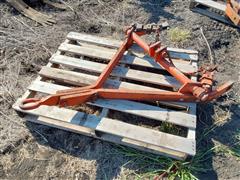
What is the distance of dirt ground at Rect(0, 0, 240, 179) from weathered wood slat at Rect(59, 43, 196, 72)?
345 mm

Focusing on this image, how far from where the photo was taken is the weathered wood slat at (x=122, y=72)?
3.07 meters

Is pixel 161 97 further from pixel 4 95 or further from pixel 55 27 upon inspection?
pixel 55 27

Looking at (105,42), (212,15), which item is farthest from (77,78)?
(212,15)

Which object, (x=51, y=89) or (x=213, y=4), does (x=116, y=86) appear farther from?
(x=213, y=4)

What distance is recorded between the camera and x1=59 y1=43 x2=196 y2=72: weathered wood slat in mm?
3236

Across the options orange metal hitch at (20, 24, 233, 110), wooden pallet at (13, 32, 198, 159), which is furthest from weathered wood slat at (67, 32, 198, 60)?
orange metal hitch at (20, 24, 233, 110)

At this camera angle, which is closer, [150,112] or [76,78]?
[150,112]

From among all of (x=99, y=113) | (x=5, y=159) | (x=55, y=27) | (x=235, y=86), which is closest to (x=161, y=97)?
(x=99, y=113)

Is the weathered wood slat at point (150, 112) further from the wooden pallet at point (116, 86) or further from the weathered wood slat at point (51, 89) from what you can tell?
the weathered wood slat at point (51, 89)

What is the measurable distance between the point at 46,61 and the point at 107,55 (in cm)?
72

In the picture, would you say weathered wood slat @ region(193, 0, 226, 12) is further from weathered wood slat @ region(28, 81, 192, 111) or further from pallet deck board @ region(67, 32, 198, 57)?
weathered wood slat @ region(28, 81, 192, 111)

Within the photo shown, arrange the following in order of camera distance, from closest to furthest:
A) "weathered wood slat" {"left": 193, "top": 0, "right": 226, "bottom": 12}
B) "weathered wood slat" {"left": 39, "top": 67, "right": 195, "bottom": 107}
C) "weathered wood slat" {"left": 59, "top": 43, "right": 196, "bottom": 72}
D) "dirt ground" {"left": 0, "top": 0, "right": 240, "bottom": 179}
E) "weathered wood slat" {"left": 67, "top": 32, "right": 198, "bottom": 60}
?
"dirt ground" {"left": 0, "top": 0, "right": 240, "bottom": 179} < "weathered wood slat" {"left": 39, "top": 67, "right": 195, "bottom": 107} < "weathered wood slat" {"left": 59, "top": 43, "right": 196, "bottom": 72} < "weathered wood slat" {"left": 67, "top": 32, "right": 198, "bottom": 60} < "weathered wood slat" {"left": 193, "top": 0, "right": 226, "bottom": 12}

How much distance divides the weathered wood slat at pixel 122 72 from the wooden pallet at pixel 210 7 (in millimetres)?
1455

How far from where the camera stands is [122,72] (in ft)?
10.3
